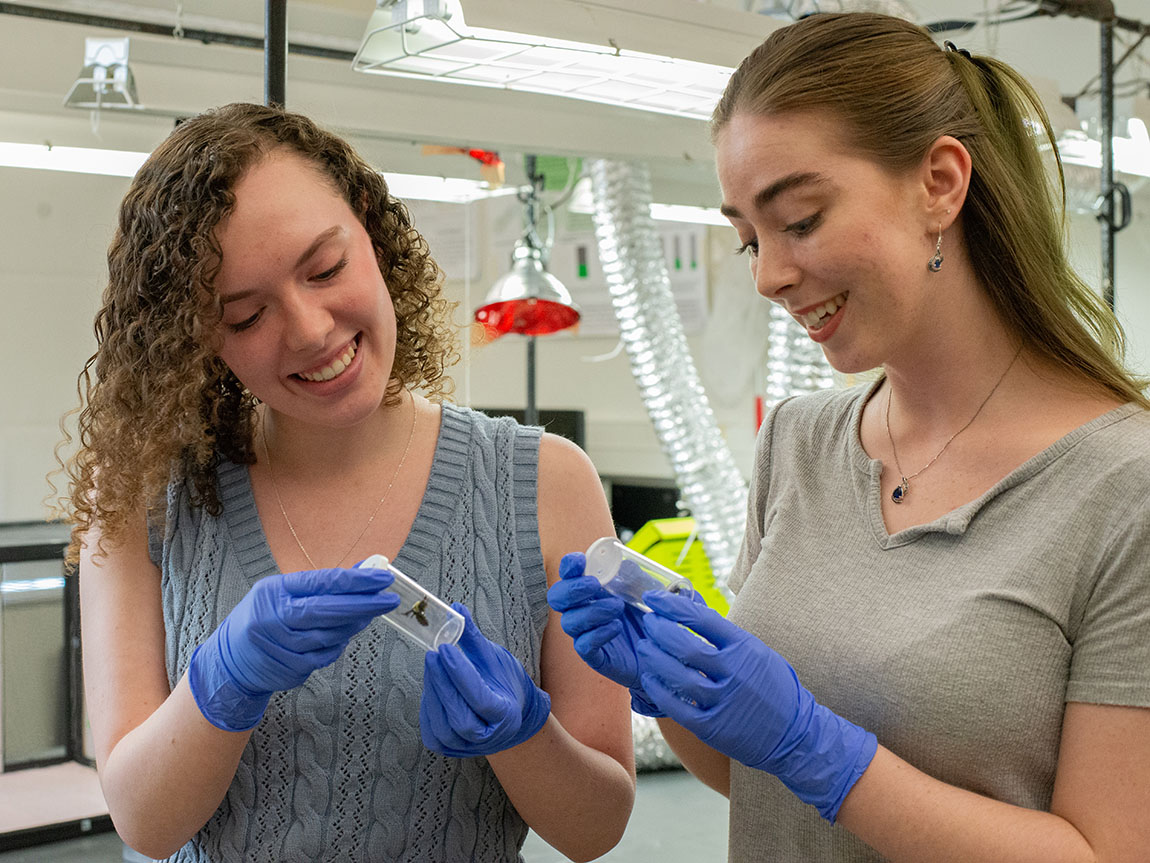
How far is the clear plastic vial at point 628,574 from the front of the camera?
107 centimetres

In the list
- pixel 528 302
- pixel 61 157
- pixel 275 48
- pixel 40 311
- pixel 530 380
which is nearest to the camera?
pixel 275 48

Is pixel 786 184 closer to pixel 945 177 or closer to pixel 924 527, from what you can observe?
pixel 945 177

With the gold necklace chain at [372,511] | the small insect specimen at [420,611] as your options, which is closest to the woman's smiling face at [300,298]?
the gold necklace chain at [372,511]

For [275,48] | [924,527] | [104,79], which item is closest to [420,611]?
[924,527]

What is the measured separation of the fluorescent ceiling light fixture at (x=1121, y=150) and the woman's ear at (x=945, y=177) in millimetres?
2049

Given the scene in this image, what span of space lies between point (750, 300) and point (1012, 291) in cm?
380

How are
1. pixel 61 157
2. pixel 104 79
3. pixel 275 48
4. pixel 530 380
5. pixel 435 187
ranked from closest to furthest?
pixel 275 48, pixel 104 79, pixel 61 157, pixel 435 187, pixel 530 380

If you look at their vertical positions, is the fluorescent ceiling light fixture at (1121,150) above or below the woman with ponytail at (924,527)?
above

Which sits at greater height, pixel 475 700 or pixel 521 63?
pixel 521 63

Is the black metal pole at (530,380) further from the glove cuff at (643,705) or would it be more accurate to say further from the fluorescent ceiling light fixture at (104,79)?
the glove cuff at (643,705)

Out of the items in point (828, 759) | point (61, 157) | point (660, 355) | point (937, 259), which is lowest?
point (828, 759)

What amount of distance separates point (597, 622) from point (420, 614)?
18 cm

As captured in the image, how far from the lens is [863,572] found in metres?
1.09

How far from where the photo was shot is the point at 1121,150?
117 inches
